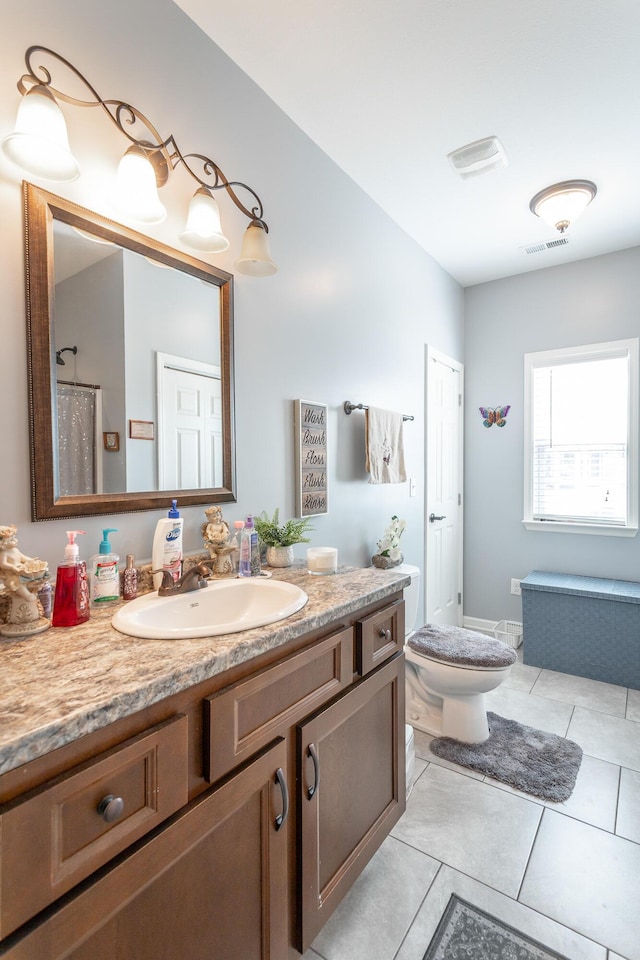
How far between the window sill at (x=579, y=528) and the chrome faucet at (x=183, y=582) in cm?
282

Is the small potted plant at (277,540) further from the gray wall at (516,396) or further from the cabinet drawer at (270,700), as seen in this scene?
the gray wall at (516,396)

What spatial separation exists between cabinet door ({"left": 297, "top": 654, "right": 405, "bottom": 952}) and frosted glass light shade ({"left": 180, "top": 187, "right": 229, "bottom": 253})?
4.42 feet

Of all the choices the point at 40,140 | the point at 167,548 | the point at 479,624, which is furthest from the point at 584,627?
the point at 40,140

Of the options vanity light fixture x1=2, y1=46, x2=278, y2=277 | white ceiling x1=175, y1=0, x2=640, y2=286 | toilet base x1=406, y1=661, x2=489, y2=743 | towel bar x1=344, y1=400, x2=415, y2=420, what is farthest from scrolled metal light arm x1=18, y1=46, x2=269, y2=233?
toilet base x1=406, y1=661, x2=489, y2=743

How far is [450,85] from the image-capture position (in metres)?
1.76

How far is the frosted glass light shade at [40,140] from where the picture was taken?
0.99 m

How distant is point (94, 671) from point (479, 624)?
3374 mm

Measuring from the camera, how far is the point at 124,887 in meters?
0.69

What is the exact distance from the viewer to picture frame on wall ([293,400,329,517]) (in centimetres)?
194

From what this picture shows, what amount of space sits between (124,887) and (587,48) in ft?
8.46

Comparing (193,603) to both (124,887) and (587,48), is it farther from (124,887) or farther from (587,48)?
(587,48)

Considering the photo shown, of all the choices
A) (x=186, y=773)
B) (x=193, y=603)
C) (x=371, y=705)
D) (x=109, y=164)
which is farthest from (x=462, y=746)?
(x=109, y=164)

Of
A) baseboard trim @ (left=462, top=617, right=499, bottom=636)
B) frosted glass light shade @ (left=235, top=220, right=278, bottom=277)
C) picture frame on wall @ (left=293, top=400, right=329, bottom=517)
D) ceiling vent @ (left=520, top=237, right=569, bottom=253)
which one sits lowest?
baseboard trim @ (left=462, top=617, right=499, bottom=636)

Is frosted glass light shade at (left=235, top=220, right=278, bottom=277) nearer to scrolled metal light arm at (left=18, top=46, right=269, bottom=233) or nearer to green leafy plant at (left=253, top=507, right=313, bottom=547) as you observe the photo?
scrolled metal light arm at (left=18, top=46, right=269, bottom=233)
